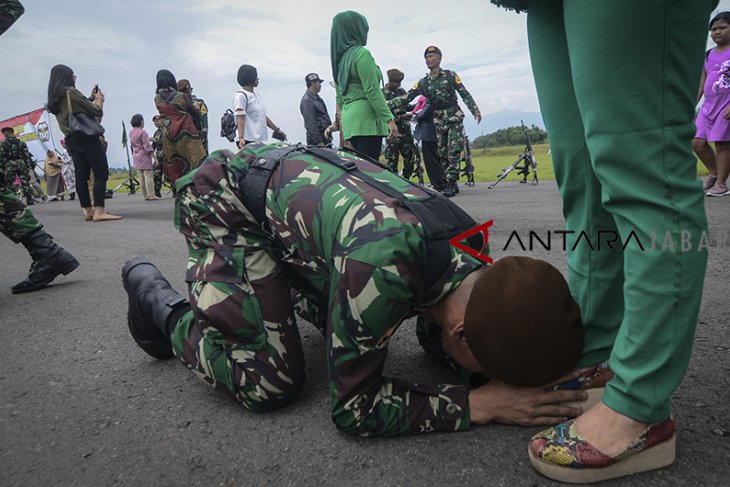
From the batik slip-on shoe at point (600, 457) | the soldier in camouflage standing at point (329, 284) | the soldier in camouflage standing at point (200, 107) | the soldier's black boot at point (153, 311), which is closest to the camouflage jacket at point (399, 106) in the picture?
the soldier in camouflage standing at point (200, 107)

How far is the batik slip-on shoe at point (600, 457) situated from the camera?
1107mm

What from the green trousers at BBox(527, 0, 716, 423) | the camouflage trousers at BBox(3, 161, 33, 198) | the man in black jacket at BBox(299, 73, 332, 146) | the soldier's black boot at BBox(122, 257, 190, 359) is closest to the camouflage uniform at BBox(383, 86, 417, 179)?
the man in black jacket at BBox(299, 73, 332, 146)

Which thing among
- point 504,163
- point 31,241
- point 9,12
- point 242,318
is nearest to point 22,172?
point 31,241

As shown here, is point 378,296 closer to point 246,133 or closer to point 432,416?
point 432,416

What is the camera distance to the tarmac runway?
1.23 meters

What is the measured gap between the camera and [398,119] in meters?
7.97

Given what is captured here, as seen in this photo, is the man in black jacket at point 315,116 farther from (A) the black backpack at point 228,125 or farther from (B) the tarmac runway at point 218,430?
(B) the tarmac runway at point 218,430

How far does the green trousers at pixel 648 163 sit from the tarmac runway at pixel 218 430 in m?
0.30

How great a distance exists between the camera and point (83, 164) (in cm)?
599

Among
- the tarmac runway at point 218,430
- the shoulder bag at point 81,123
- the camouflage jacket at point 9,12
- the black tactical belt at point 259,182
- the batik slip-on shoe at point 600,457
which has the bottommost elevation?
the tarmac runway at point 218,430

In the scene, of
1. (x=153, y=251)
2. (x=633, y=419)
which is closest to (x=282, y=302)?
(x=633, y=419)

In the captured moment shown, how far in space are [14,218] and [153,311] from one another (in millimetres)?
1876

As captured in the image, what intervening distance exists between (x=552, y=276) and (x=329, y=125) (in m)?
6.47

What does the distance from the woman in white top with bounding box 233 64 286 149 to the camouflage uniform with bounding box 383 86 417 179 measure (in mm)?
2499
